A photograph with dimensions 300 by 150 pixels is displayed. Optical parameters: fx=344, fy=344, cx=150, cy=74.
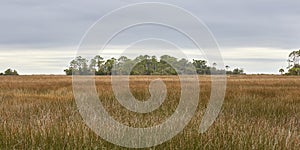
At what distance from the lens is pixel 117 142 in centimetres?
→ 561

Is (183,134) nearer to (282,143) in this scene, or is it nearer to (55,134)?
(282,143)

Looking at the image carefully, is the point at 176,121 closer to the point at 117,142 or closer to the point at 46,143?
the point at 117,142

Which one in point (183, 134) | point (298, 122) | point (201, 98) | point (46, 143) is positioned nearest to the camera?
point (46, 143)

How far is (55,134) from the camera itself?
5660 mm

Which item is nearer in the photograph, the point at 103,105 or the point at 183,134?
the point at 183,134

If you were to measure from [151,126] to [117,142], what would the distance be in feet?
4.43

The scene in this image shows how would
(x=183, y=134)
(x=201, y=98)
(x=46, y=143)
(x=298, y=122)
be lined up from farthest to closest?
(x=201, y=98) < (x=298, y=122) < (x=183, y=134) < (x=46, y=143)

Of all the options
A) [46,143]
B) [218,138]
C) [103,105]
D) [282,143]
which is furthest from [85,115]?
[282,143]

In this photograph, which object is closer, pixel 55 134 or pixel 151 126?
pixel 55 134

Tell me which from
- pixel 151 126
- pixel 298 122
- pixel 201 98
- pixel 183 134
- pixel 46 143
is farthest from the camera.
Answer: pixel 201 98

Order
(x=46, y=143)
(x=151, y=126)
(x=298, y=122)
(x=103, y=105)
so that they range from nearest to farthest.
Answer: (x=46, y=143), (x=151, y=126), (x=298, y=122), (x=103, y=105)

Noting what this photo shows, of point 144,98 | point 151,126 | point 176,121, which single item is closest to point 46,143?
point 151,126

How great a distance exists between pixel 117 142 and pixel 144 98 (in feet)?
22.4

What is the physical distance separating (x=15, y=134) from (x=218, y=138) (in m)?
3.37
